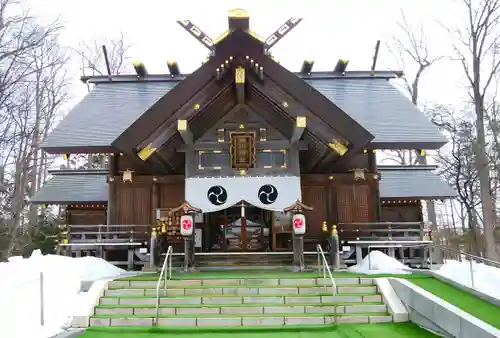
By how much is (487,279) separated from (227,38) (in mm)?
7869

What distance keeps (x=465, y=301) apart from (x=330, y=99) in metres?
9.66

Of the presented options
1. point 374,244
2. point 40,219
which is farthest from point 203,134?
point 40,219

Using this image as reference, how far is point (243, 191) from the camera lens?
11.2 meters

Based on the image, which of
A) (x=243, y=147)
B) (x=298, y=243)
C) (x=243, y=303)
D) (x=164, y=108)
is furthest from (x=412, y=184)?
(x=243, y=303)

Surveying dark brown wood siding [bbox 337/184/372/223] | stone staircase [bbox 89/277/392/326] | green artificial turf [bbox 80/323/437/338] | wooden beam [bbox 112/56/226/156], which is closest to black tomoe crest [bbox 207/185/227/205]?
wooden beam [bbox 112/56/226/156]

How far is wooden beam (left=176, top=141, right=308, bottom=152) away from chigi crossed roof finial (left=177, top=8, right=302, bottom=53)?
2.65 m

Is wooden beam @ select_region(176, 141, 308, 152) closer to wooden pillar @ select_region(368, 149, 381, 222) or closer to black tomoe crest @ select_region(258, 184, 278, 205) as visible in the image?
black tomoe crest @ select_region(258, 184, 278, 205)

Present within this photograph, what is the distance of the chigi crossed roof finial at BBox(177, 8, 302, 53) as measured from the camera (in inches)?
387

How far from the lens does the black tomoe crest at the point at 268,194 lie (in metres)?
11.2

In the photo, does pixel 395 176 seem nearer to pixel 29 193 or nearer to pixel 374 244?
pixel 374 244

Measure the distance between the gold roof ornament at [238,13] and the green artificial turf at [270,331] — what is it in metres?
7.15

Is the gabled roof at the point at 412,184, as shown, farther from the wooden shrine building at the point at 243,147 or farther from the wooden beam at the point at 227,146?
the wooden beam at the point at 227,146

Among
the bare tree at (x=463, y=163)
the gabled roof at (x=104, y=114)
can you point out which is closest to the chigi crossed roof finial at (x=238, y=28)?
the gabled roof at (x=104, y=114)

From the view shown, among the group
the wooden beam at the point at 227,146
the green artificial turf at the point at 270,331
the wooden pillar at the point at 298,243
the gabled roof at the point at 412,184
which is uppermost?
the wooden beam at the point at 227,146
